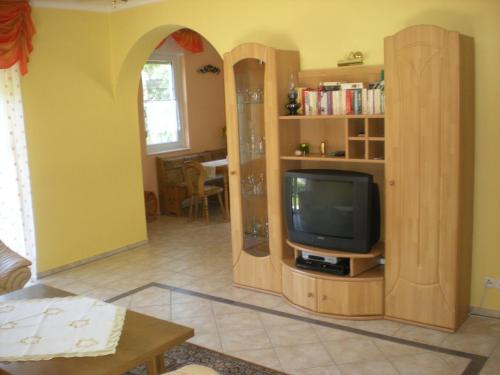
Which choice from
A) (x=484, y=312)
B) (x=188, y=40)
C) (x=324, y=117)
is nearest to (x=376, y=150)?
(x=324, y=117)

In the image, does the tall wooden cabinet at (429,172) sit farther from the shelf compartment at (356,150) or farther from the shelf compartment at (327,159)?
the shelf compartment at (356,150)

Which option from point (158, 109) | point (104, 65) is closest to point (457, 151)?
point (104, 65)

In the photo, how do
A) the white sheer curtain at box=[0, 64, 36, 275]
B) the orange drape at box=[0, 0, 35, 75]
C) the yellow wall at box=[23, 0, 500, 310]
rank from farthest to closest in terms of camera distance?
the white sheer curtain at box=[0, 64, 36, 275] < the orange drape at box=[0, 0, 35, 75] < the yellow wall at box=[23, 0, 500, 310]

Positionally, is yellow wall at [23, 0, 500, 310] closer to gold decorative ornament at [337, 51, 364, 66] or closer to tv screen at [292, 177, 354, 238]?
gold decorative ornament at [337, 51, 364, 66]

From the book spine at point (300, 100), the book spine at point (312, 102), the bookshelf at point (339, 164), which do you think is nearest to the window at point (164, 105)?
the bookshelf at point (339, 164)

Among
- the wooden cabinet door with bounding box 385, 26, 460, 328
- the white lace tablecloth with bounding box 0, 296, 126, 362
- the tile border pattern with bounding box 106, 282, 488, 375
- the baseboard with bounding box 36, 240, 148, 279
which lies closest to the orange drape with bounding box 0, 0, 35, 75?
the baseboard with bounding box 36, 240, 148, 279

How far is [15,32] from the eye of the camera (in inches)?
197

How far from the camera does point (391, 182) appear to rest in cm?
387

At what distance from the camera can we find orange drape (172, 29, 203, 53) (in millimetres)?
7584

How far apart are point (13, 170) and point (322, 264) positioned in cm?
297

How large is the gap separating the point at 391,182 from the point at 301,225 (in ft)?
2.56

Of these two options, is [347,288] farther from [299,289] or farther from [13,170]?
[13,170]

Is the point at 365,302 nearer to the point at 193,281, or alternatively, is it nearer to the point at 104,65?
the point at 193,281

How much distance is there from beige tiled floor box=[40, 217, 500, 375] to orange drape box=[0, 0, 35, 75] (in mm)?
2052
